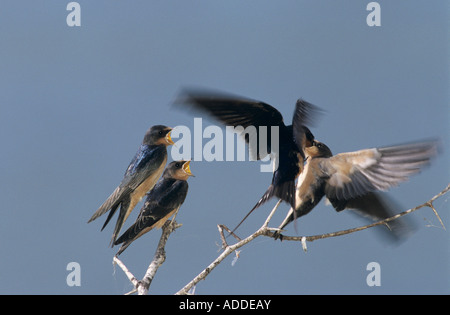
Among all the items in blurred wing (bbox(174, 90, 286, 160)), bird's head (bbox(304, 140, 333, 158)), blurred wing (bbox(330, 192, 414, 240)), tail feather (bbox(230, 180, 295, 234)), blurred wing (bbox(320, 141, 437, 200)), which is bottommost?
blurred wing (bbox(330, 192, 414, 240))

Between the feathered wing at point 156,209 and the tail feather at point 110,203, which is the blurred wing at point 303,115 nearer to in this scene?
the feathered wing at point 156,209

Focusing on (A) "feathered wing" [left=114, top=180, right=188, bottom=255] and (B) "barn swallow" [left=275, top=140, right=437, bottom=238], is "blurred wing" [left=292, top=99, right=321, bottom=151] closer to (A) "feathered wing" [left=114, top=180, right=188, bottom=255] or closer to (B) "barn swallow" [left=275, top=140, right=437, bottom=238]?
(B) "barn swallow" [left=275, top=140, right=437, bottom=238]

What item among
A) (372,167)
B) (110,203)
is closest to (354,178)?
(372,167)

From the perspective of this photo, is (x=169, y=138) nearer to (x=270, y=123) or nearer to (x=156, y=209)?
(x=156, y=209)

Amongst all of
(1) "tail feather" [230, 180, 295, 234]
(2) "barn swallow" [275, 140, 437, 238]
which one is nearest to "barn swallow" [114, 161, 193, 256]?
(1) "tail feather" [230, 180, 295, 234]

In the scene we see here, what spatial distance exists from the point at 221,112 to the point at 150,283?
1.09 m

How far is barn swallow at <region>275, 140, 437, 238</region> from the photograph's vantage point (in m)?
3.28

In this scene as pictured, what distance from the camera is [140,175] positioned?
11.5 ft

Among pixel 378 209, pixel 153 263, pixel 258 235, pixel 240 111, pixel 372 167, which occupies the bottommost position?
pixel 153 263

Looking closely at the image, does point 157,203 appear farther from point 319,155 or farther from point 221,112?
point 319,155

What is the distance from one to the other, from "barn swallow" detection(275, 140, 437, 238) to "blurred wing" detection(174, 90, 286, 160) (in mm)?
299

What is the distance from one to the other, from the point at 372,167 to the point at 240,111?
85 cm

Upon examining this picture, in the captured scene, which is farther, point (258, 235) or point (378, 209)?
point (378, 209)
